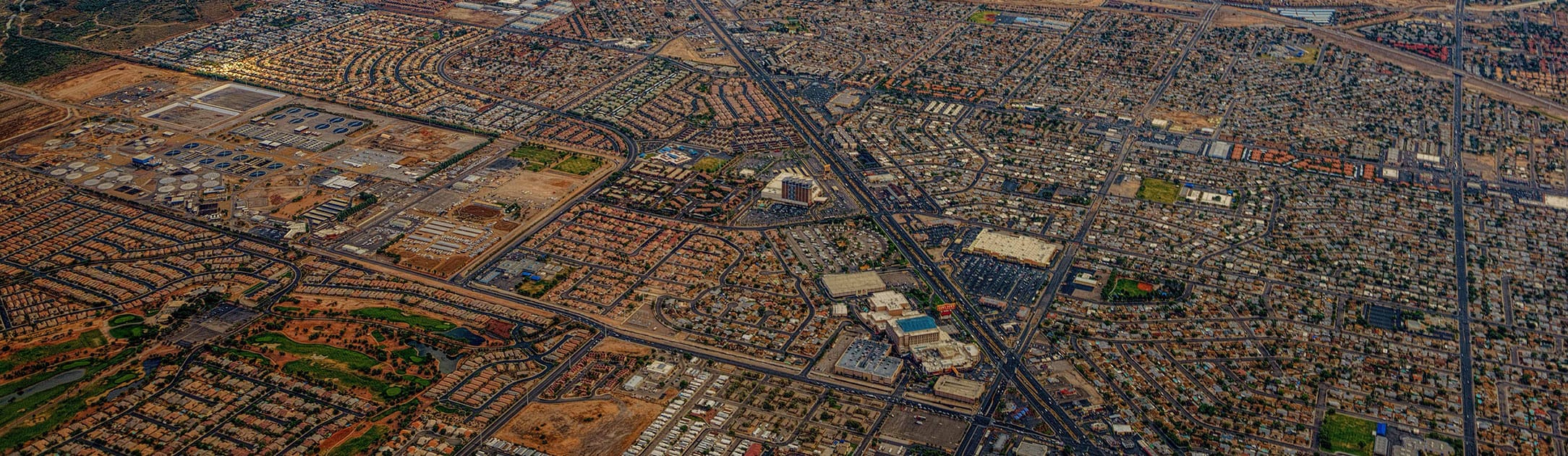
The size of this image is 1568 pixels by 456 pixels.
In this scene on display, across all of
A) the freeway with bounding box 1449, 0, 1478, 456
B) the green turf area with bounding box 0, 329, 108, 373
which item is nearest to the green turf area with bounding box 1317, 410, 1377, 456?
the freeway with bounding box 1449, 0, 1478, 456

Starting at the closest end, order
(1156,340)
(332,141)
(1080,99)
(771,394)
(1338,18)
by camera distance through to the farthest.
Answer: (771,394)
(1156,340)
(332,141)
(1080,99)
(1338,18)

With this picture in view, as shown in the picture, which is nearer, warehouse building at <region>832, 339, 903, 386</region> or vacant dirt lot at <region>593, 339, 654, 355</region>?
warehouse building at <region>832, 339, 903, 386</region>

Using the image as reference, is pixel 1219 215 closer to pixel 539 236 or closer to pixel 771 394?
pixel 771 394

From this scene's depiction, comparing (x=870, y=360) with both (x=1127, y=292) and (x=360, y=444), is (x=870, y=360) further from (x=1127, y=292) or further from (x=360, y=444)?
(x=360, y=444)

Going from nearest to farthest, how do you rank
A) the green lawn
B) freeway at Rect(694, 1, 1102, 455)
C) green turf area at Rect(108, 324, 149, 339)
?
freeway at Rect(694, 1, 1102, 455)
green turf area at Rect(108, 324, 149, 339)
the green lawn

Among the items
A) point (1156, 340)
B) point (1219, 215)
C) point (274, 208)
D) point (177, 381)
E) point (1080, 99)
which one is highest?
point (1080, 99)

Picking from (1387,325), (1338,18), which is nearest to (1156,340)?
(1387,325)

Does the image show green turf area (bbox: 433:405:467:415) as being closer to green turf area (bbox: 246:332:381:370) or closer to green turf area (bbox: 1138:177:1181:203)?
green turf area (bbox: 246:332:381:370)

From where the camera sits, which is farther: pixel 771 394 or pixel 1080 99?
pixel 1080 99
